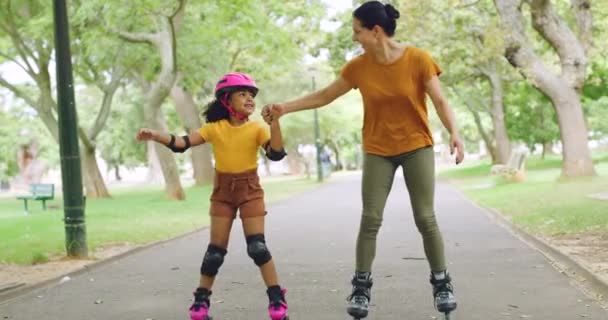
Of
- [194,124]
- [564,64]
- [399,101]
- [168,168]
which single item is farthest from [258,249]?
[194,124]

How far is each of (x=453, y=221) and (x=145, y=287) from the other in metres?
7.80

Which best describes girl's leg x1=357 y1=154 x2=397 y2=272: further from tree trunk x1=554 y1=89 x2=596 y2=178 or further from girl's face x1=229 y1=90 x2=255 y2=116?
tree trunk x1=554 y1=89 x2=596 y2=178

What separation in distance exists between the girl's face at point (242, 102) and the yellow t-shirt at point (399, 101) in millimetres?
715

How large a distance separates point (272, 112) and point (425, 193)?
102 centimetres

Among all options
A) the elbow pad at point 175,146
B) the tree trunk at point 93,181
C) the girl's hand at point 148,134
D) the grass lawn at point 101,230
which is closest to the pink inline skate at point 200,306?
the elbow pad at point 175,146

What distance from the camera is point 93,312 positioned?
19.9 ft

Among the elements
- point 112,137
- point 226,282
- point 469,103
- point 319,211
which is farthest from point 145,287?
point 112,137

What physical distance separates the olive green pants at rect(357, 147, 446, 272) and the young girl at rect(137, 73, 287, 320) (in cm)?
56

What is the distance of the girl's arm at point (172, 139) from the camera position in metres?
4.85

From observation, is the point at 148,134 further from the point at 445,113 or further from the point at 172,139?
the point at 445,113

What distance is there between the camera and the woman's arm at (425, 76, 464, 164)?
4.80 m

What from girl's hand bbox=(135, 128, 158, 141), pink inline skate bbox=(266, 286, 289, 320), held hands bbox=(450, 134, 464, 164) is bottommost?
pink inline skate bbox=(266, 286, 289, 320)

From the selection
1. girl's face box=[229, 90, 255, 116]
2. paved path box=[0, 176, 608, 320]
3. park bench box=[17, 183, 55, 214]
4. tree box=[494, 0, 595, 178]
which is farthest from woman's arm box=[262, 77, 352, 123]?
park bench box=[17, 183, 55, 214]

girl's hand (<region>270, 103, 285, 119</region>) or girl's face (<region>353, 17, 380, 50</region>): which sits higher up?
girl's face (<region>353, 17, 380, 50</region>)
